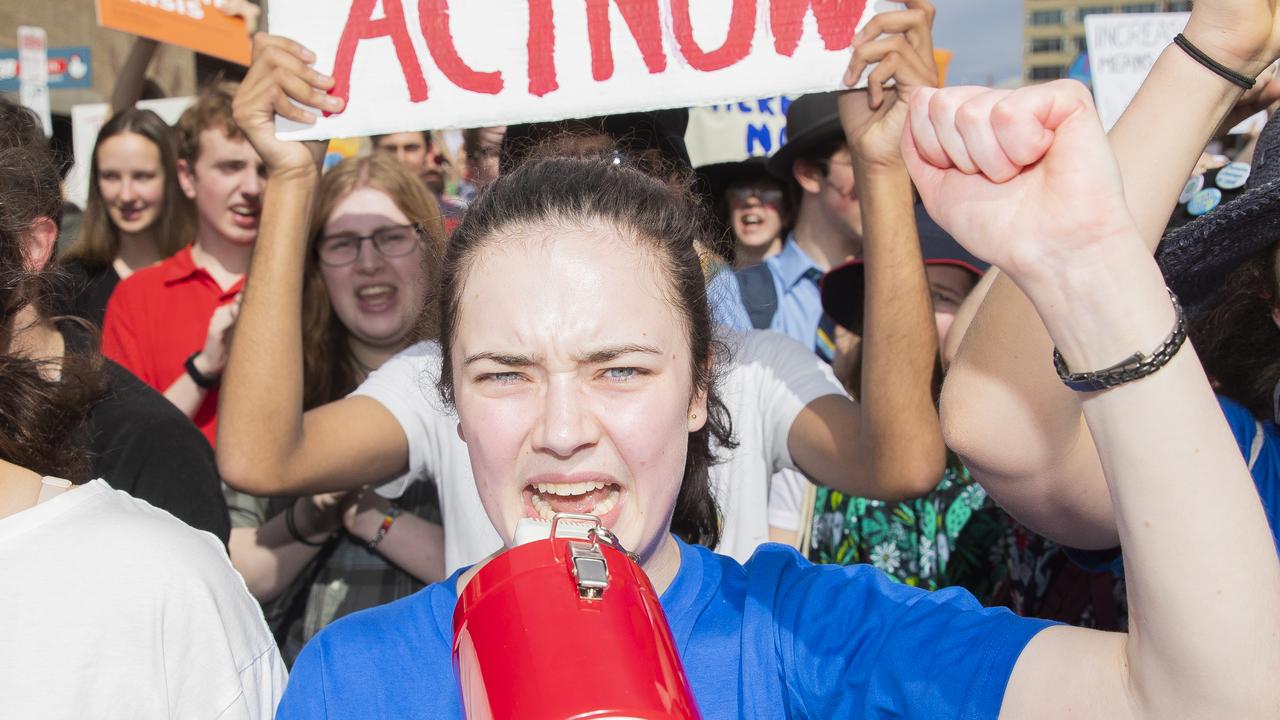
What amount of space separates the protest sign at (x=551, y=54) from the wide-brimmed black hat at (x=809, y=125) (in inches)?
66.1

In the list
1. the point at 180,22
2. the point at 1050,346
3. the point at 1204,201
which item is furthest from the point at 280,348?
the point at 180,22

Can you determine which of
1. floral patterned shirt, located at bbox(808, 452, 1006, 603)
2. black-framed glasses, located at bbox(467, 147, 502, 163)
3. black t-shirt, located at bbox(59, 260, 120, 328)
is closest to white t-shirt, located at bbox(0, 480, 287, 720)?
black-framed glasses, located at bbox(467, 147, 502, 163)

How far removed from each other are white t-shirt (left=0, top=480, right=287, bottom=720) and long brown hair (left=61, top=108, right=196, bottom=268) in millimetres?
2978

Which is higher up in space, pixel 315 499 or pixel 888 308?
pixel 888 308

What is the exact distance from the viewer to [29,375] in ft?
5.77

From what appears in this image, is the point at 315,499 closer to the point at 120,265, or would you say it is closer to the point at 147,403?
the point at 147,403

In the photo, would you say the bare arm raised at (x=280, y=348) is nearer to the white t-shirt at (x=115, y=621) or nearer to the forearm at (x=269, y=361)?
the forearm at (x=269, y=361)

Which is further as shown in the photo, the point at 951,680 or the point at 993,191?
the point at 951,680

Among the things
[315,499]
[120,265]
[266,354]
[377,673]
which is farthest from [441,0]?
[120,265]

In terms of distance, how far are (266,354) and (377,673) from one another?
1051 millimetres

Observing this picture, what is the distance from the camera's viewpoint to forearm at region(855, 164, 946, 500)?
209cm

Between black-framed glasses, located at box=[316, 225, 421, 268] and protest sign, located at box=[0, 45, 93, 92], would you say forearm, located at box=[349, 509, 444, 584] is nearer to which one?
black-framed glasses, located at box=[316, 225, 421, 268]

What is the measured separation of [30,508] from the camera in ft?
4.87

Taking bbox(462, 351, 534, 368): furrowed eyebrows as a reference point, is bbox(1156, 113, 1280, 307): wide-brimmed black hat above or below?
above
